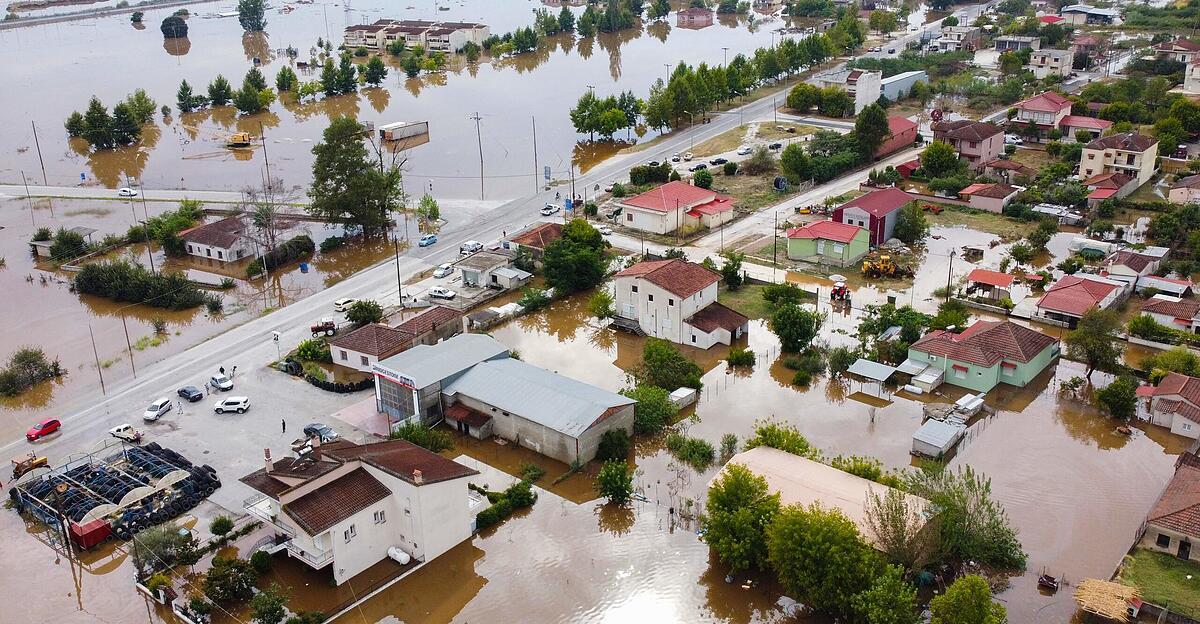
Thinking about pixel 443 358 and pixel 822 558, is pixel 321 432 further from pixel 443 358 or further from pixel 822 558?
pixel 822 558

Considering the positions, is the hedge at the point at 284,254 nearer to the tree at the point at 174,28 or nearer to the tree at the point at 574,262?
the tree at the point at 574,262

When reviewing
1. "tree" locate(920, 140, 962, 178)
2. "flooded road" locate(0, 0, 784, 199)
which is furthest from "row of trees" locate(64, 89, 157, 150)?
"tree" locate(920, 140, 962, 178)

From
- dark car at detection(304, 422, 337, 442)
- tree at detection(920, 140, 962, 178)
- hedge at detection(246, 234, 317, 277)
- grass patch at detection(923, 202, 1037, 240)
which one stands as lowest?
dark car at detection(304, 422, 337, 442)

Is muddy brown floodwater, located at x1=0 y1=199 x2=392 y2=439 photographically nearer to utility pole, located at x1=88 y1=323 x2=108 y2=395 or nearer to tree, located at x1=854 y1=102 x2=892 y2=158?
utility pole, located at x1=88 y1=323 x2=108 y2=395

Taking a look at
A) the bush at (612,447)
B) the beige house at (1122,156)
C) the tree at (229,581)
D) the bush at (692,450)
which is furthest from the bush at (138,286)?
the beige house at (1122,156)

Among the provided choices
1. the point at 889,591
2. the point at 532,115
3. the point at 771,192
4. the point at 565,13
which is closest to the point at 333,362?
the point at 889,591

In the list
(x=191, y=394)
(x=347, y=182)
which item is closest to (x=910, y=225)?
(x=347, y=182)
